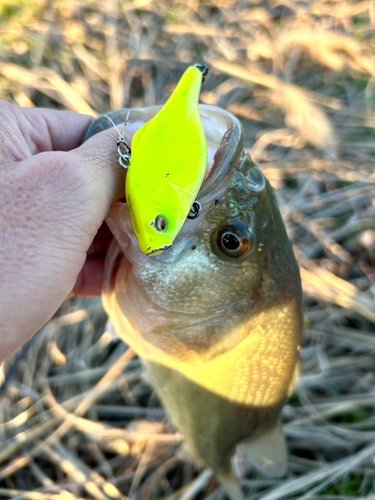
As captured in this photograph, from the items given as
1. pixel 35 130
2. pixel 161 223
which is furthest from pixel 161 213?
pixel 35 130

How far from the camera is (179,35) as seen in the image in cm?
325

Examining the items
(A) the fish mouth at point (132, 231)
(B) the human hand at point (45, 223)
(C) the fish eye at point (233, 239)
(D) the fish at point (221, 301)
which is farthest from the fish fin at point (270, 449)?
(B) the human hand at point (45, 223)

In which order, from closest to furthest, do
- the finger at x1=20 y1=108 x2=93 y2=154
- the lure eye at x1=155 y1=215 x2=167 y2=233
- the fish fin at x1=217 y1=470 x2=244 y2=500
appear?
the lure eye at x1=155 y1=215 x2=167 y2=233, the finger at x1=20 y1=108 x2=93 y2=154, the fish fin at x1=217 y1=470 x2=244 y2=500

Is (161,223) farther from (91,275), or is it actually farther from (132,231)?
(91,275)

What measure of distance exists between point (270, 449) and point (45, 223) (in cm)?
100

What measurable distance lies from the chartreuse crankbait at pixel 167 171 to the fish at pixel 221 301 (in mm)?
98

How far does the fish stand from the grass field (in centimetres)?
72

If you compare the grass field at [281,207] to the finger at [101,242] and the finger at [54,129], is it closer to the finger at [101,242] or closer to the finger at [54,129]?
the finger at [101,242]

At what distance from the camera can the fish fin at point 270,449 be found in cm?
117

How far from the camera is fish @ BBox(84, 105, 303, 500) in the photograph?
2.65 feet

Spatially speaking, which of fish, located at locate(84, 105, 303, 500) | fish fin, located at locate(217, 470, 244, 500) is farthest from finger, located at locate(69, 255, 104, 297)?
fish fin, located at locate(217, 470, 244, 500)

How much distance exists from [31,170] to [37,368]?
5.12ft

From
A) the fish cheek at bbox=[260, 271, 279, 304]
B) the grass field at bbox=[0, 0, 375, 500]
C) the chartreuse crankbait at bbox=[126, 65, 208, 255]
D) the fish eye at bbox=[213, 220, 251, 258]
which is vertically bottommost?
the grass field at bbox=[0, 0, 375, 500]

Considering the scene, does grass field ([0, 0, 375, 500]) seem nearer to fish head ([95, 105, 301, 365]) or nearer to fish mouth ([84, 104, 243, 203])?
fish head ([95, 105, 301, 365])
